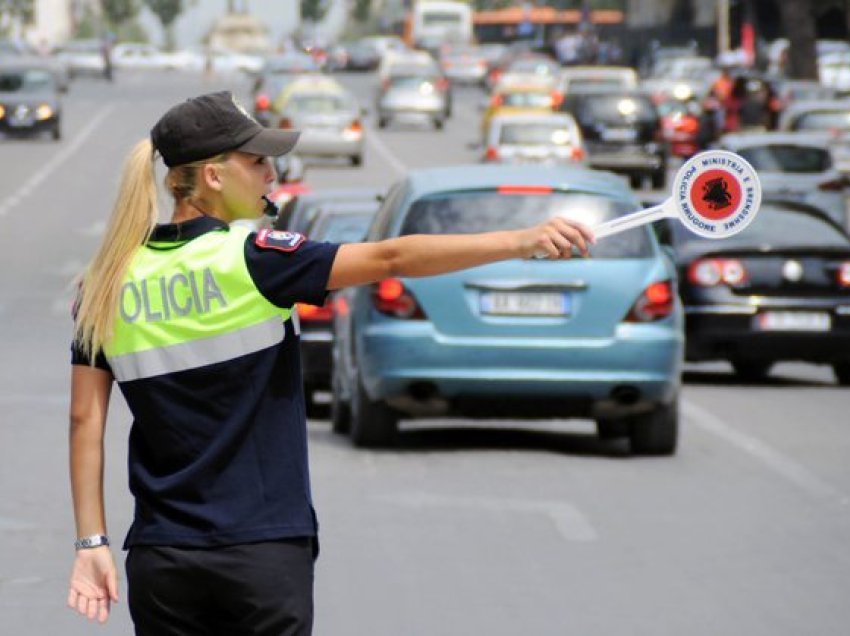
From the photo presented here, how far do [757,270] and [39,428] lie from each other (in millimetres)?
5807

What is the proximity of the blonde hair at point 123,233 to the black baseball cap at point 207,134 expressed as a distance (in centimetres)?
3

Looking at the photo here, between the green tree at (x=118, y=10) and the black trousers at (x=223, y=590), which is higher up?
the black trousers at (x=223, y=590)

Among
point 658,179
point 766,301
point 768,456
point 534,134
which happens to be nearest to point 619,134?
point 658,179

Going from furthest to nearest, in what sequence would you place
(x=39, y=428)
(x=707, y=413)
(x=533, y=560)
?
(x=707, y=413) < (x=39, y=428) < (x=533, y=560)

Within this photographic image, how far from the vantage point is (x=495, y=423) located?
15938mm

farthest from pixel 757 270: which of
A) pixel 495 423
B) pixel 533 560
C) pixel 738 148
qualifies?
pixel 738 148

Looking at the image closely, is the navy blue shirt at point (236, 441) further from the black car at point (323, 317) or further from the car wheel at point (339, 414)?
the black car at point (323, 317)

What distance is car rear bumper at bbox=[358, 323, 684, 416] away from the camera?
44.6ft

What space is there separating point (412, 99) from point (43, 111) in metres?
12.1

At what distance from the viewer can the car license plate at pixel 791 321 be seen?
18.9m

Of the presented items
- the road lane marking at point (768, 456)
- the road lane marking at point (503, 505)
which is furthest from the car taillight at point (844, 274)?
the road lane marking at point (503, 505)

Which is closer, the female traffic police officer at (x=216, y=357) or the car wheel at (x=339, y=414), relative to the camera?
the female traffic police officer at (x=216, y=357)

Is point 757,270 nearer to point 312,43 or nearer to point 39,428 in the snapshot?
point 39,428

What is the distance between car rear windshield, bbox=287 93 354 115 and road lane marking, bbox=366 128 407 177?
1.66 metres
